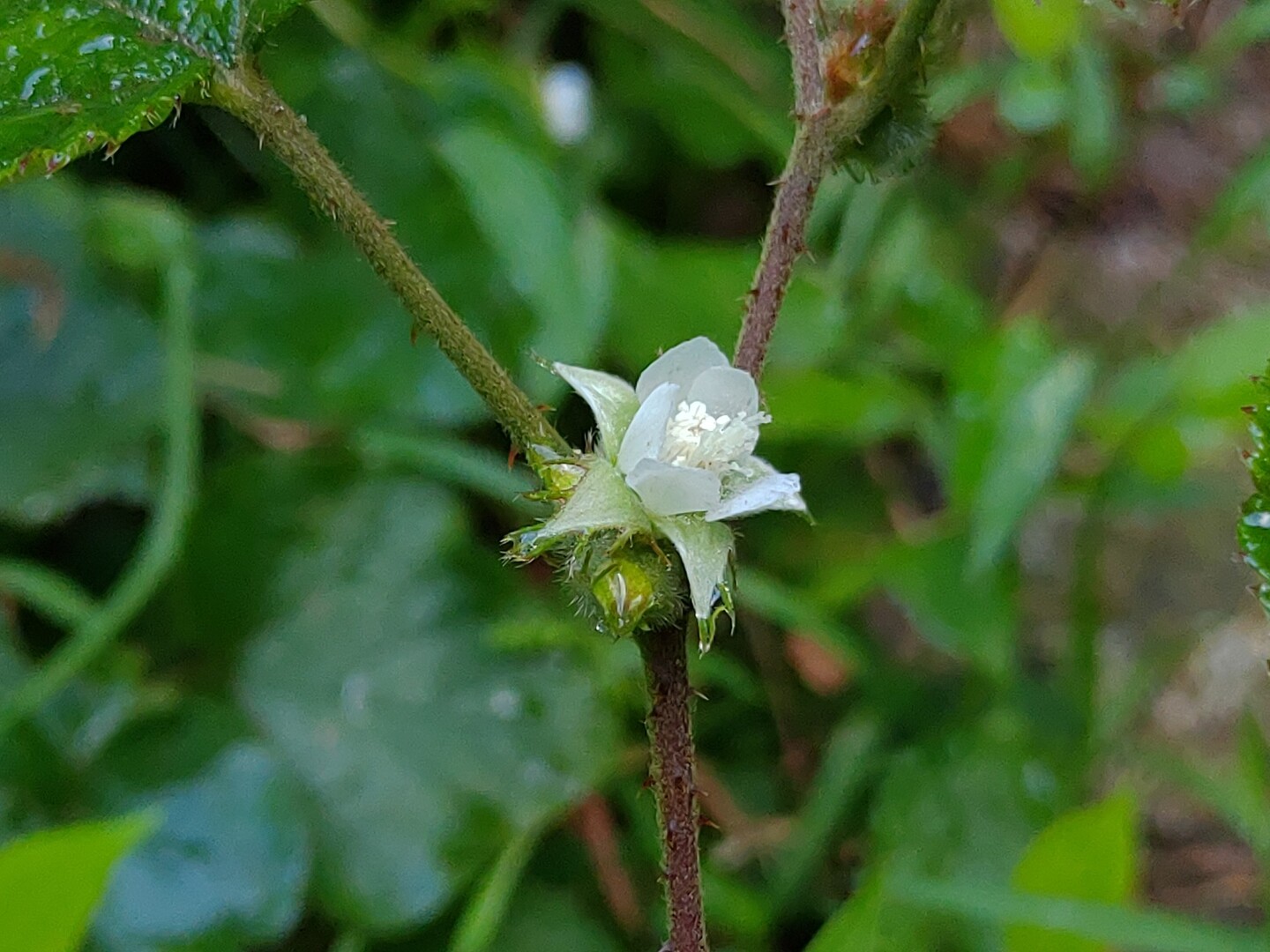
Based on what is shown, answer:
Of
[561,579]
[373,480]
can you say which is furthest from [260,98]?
[373,480]

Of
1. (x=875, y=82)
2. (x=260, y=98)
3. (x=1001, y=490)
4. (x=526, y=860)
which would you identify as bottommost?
(x=526, y=860)

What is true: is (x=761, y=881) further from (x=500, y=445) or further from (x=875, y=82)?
(x=875, y=82)

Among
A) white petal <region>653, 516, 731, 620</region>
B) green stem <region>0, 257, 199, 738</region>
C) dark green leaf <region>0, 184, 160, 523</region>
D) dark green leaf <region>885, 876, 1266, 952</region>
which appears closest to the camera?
white petal <region>653, 516, 731, 620</region>

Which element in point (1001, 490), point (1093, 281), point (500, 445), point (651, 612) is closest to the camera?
point (651, 612)

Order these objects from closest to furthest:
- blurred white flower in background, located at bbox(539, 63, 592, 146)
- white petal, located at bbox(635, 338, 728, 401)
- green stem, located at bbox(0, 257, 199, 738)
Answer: white petal, located at bbox(635, 338, 728, 401) → green stem, located at bbox(0, 257, 199, 738) → blurred white flower in background, located at bbox(539, 63, 592, 146)

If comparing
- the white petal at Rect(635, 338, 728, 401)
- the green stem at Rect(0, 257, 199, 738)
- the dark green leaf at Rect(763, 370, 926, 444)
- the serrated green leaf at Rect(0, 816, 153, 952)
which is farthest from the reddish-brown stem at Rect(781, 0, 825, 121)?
the green stem at Rect(0, 257, 199, 738)

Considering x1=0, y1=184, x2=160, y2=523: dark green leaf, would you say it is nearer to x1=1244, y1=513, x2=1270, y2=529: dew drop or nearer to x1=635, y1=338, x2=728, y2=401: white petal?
x1=635, y1=338, x2=728, y2=401: white petal

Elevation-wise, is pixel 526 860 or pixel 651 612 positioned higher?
pixel 651 612

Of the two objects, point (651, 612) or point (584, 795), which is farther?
point (584, 795)
